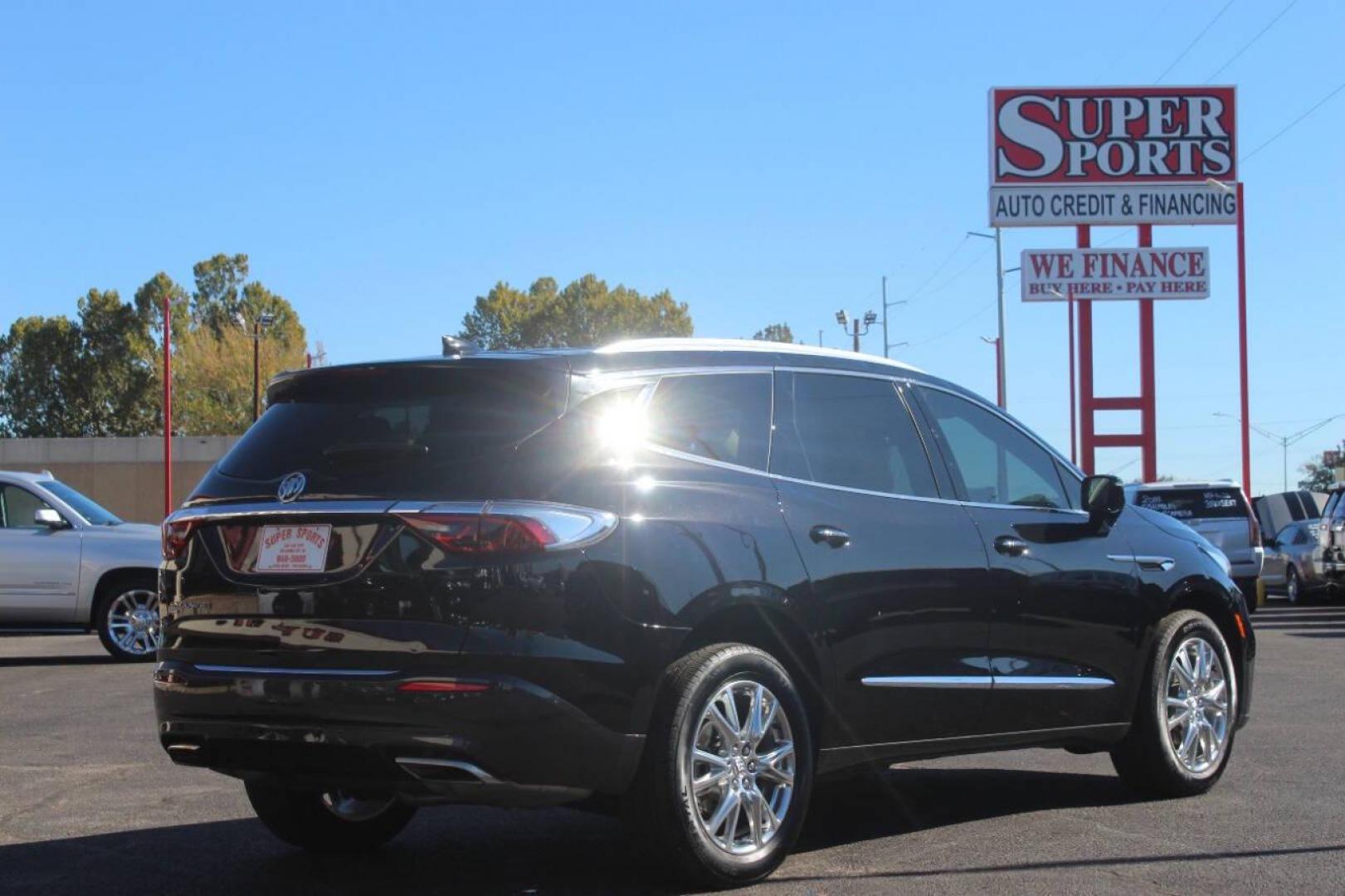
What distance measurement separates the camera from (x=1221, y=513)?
75.9 ft

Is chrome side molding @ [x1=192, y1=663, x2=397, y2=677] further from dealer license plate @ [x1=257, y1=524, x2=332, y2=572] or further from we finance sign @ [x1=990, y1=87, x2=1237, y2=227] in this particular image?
we finance sign @ [x1=990, y1=87, x2=1237, y2=227]

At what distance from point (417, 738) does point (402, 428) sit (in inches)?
40.5

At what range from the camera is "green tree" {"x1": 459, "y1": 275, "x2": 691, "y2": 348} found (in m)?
131

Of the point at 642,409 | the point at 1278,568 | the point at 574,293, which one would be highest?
the point at 574,293

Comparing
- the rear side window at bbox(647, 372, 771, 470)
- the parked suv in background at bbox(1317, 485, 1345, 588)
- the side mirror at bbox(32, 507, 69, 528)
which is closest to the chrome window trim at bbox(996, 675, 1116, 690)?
the rear side window at bbox(647, 372, 771, 470)

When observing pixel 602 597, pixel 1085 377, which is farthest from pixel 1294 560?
pixel 602 597

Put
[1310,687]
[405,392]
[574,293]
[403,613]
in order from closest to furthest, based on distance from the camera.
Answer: [403,613], [405,392], [1310,687], [574,293]

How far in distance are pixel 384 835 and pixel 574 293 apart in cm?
12579

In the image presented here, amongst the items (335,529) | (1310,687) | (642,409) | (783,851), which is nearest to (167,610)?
(335,529)

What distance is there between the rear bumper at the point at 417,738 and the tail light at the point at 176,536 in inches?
20.6

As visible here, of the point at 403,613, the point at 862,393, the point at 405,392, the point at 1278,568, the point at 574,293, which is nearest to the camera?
the point at 403,613

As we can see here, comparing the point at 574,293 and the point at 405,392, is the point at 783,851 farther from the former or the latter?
→ the point at 574,293

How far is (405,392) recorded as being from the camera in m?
5.76

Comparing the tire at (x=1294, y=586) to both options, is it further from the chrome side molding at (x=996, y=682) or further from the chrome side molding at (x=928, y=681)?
the chrome side molding at (x=928, y=681)
